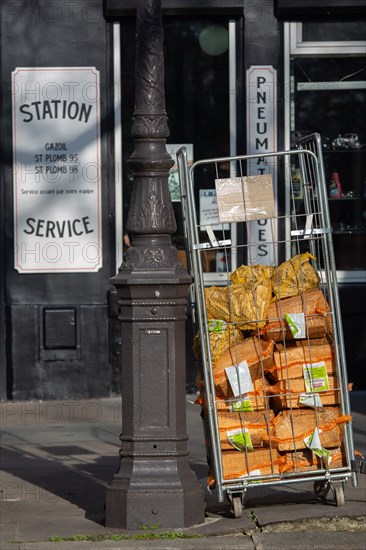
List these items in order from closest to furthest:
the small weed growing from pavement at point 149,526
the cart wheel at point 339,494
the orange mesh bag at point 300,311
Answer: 1. the small weed growing from pavement at point 149,526
2. the orange mesh bag at point 300,311
3. the cart wheel at point 339,494

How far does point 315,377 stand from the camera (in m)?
6.86

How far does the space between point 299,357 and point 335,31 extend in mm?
5319

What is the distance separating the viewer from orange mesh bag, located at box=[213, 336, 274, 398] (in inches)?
265

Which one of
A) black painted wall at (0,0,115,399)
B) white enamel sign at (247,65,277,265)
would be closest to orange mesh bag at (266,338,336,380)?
white enamel sign at (247,65,277,265)

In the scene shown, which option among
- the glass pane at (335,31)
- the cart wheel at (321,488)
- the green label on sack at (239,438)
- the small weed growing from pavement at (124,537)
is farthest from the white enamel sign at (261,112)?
the small weed growing from pavement at (124,537)

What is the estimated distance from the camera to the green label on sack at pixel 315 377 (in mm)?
6848

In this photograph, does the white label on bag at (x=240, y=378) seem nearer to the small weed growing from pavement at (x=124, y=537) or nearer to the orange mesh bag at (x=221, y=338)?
the orange mesh bag at (x=221, y=338)

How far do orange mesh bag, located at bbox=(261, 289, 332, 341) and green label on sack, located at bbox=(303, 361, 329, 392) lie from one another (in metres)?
0.19

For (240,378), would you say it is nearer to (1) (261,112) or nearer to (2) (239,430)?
(2) (239,430)

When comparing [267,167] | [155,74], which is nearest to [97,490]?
[155,74]

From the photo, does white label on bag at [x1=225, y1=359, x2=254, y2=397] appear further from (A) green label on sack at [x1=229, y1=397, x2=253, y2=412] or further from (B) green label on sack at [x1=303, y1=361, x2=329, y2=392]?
(B) green label on sack at [x1=303, y1=361, x2=329, y2=392]

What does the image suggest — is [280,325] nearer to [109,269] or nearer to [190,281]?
[190,281]

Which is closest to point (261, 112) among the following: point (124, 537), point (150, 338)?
point (150, 338)

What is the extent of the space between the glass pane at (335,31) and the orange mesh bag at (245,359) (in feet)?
17.3
